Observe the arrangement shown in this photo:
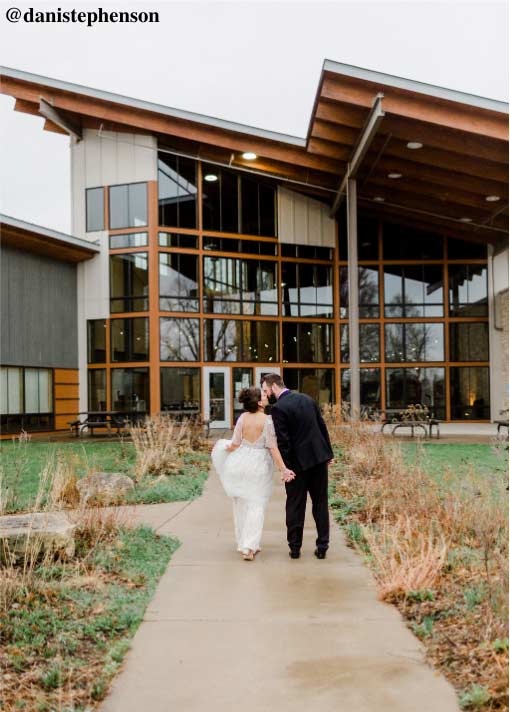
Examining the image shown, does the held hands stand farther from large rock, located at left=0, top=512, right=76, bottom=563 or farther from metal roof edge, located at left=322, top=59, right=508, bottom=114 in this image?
metal roof edge, located at left=322, top=59, right=508, bottom=114

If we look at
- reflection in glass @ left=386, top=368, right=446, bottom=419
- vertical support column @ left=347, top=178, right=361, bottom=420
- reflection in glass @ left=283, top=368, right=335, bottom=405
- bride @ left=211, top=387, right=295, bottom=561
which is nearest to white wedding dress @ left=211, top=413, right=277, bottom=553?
bride @ left=211, top=387, right=295, bottom=561

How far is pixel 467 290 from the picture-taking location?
2833cm

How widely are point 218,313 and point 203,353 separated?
68.6 inches

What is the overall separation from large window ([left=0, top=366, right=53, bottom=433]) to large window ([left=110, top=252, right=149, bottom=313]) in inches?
148

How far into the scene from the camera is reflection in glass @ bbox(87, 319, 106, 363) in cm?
2608

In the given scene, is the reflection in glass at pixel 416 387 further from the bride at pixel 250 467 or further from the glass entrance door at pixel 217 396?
the bride at pixel 250 467

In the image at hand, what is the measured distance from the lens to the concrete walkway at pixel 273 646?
3391 mm

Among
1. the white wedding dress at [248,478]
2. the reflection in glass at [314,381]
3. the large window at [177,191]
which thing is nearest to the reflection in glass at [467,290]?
the reflection in glass at [314,381]

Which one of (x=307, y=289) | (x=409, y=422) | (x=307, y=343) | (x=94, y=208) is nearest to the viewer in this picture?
(x=409, y=422)

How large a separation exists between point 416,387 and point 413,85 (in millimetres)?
13968

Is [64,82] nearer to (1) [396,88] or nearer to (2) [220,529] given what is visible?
(1) [396,88]

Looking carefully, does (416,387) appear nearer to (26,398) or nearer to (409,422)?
(409,422)

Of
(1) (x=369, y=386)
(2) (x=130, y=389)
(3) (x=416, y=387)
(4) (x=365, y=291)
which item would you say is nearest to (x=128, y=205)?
(2) (x=130, y=389)

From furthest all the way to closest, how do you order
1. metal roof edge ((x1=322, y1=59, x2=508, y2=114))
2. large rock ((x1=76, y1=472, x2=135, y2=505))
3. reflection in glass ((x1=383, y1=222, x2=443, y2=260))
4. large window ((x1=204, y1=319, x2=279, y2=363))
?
1. reflection in glass ((x1=383, y1=222, x2=443, y2=260))
2. large window ((x1=204, y1=319, x2=279, y2=363))
3. metal roof edge ((x1=322, y1=59, x2=508, y2=114))
4. large rock ((x1=76, y1=472, x2=135, y2=505))
